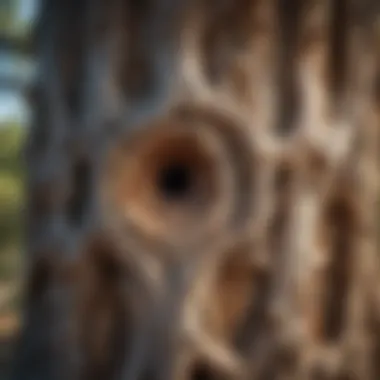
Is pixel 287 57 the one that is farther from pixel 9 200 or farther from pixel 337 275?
pixel 9 200

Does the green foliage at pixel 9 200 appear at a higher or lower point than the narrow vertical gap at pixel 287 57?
lower

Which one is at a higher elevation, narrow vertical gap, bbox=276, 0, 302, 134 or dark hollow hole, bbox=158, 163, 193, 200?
narrow vertical gap, bbox=276, 0, 302, 134

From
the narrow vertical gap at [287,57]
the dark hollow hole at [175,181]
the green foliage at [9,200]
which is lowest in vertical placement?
the green foliage at [9,200]

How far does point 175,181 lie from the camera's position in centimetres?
74

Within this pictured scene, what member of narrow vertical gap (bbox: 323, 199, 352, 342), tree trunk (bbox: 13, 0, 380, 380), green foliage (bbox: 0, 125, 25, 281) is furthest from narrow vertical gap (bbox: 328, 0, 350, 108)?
green foliage (bbox: 0, 125, 25, 281)

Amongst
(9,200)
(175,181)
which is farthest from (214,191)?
(9,200)

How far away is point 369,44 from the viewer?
75 cm

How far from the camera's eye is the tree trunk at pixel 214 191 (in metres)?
0.71

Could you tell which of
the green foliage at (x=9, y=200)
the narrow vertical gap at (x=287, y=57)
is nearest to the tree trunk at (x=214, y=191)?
the narrow vertical gap at (x=287, y=57)

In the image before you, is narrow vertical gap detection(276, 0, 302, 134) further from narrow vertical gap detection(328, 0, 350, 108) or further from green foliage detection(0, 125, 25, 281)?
green foliage detection(0, 125, 25, 281)

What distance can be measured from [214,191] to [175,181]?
0.14 feet

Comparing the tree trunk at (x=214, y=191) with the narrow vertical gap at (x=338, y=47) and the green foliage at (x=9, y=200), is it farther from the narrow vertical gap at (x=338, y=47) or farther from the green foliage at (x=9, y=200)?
the green foliage at (x=9, y=200)

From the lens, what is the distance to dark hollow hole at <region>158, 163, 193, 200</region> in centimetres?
73

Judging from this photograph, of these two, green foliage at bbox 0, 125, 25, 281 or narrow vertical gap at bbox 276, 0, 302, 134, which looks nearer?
narrow vertical gap at bbox 276, 0, 302, 134
